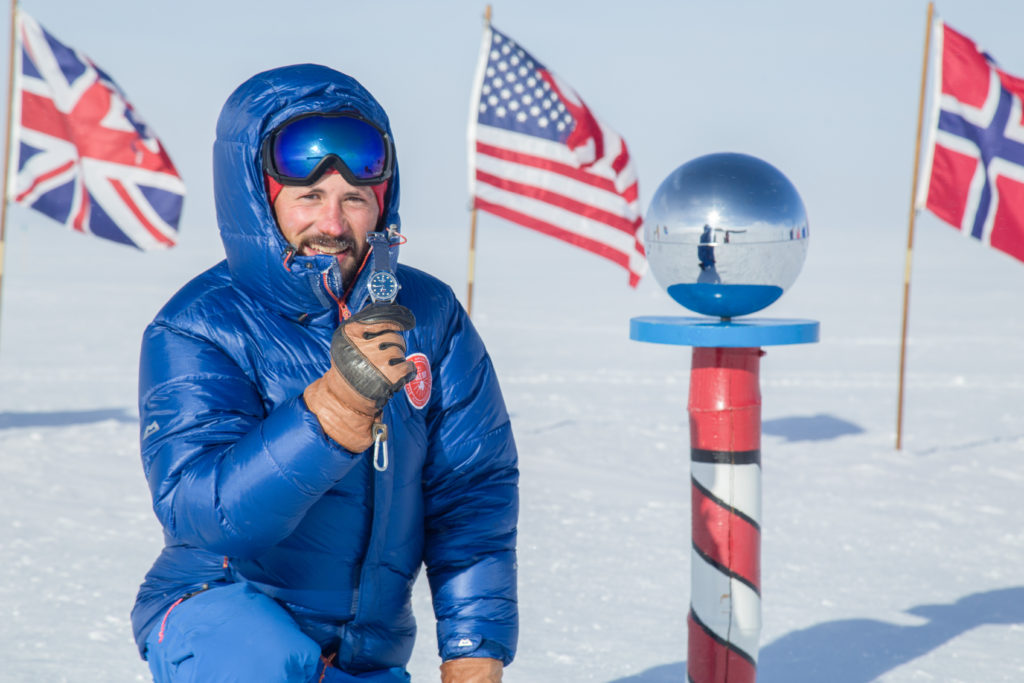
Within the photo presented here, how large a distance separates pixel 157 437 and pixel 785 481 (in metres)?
4.82

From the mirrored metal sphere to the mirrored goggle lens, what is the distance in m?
0.84

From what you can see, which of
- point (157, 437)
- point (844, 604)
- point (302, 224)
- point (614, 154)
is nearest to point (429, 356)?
point (302, 224)

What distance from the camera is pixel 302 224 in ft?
6.41

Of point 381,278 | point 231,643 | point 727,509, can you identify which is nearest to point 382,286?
point 381,278

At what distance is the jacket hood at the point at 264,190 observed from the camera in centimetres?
191

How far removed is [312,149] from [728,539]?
52.3 inches

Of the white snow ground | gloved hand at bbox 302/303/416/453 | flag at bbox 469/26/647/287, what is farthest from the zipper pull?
flag at bbox 469/26/647/287

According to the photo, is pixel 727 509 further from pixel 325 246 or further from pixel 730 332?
pixel 325 246

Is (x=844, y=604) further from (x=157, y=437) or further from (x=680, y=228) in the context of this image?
(x=157, y=437)

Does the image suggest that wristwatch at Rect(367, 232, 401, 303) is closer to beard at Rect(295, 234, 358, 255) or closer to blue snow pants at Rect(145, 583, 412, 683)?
beard at Rect(295, 234, 358, 255)

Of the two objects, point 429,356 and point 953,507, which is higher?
point 429,356

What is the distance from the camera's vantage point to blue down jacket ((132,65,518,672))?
5.95 feet

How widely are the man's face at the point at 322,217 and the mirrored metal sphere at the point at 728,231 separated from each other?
83 centimetres

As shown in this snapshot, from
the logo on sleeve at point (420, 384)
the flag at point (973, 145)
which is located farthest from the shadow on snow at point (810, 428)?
the logo on sleeve at point (420, 384)
